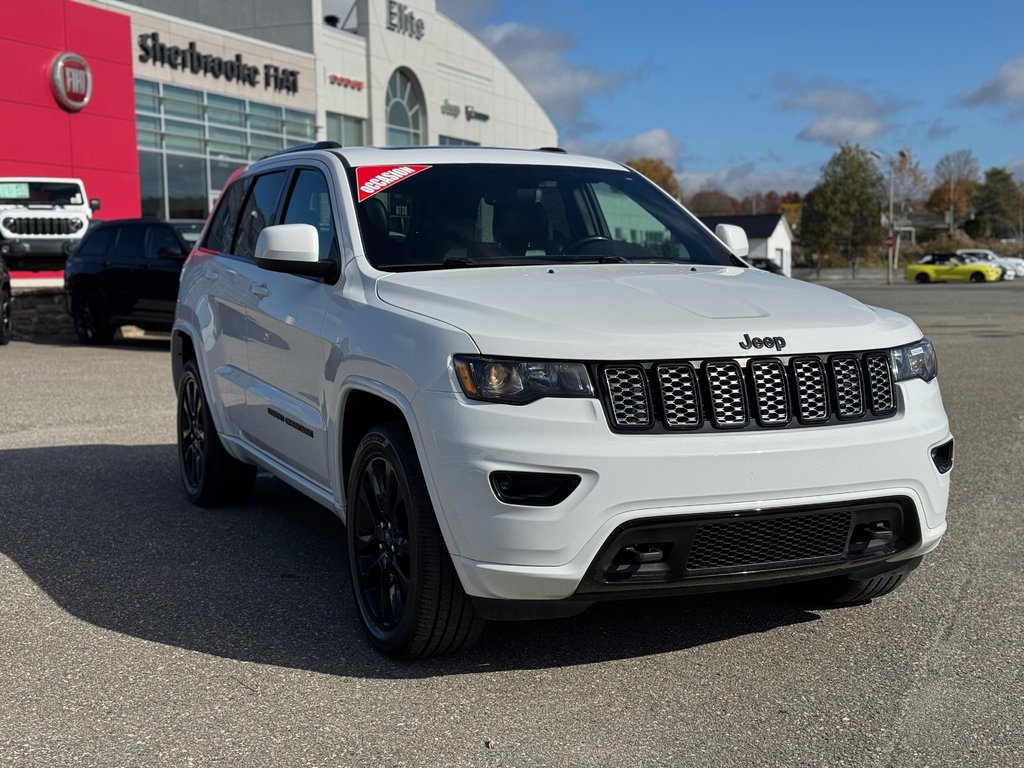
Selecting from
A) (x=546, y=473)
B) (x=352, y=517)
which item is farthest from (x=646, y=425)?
(x=352, y=517)

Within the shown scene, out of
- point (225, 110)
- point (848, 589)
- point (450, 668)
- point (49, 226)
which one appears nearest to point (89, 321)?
point (49, 226)

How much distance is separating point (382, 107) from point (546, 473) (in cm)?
4881

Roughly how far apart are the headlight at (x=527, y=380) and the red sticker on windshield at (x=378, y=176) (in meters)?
1.59

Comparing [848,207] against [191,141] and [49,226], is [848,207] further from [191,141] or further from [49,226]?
[49,226]

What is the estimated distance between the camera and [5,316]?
1817 cm

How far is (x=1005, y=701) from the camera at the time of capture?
380cm

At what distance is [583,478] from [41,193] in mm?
25402

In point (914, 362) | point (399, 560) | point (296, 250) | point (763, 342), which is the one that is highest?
point (296, 250)

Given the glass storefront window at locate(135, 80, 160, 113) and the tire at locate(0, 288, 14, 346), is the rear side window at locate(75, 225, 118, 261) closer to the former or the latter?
the tire at locate(0, 288, 14, 346)

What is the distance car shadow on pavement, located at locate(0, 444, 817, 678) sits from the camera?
14.3 feet

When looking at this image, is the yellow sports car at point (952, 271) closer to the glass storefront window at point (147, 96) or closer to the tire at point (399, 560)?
the glass storefront window at point (147, 96)

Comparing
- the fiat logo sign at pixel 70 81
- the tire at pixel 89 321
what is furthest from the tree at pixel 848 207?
the tire at pixel 89 321

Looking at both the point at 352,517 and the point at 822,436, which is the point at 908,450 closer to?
the point at 822,436

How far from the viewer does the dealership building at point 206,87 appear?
3400cm
